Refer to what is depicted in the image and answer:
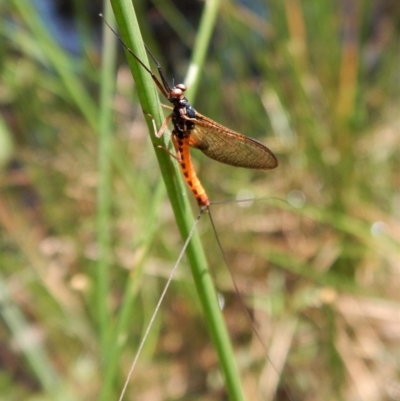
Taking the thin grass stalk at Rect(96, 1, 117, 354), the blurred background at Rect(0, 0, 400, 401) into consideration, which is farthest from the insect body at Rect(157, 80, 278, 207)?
the blurred background at Rect(0, 0, 400, 401)

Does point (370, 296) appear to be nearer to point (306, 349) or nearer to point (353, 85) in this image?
point (306, 349)

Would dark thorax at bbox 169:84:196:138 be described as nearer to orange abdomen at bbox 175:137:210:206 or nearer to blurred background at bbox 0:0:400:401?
orange abdomen at bbox 175:137:210:206

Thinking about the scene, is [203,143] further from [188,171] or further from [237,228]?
[237,228]

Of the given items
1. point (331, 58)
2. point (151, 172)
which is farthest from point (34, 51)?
point (331, 58)

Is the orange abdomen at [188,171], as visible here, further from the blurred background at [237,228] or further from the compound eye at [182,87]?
the blurred background at [237,228]

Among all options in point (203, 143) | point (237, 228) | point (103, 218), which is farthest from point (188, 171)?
point (237, 228)
